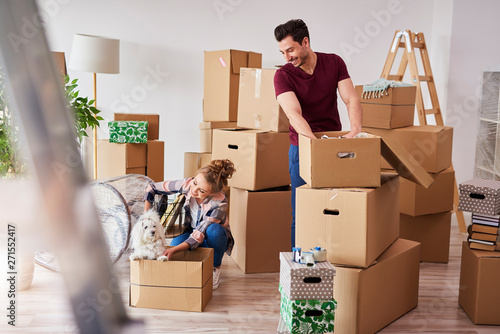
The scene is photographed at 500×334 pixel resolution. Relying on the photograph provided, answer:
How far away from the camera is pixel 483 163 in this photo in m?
4.05

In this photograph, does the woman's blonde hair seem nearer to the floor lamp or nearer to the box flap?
the box flap

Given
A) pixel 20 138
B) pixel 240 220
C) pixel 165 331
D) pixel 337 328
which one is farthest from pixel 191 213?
pixel 20 138

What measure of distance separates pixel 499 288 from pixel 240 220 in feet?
4.63

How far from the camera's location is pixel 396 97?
3.30m

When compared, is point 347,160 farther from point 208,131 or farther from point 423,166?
point 208,131

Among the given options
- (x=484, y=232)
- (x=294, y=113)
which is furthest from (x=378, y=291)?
(x=294, y=113)

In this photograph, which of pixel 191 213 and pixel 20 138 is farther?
pixel 191 213

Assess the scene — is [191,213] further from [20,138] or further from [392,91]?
[20,138]

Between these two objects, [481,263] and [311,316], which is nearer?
[311,316]

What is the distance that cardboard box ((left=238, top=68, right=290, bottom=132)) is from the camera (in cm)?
322

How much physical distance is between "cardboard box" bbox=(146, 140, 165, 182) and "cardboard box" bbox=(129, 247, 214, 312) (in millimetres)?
1516

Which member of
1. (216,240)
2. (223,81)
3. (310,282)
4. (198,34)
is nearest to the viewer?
(310,282)

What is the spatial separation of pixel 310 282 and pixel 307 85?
970mm

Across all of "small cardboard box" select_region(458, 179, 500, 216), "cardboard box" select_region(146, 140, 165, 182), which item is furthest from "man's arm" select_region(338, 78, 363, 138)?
"cardboard box" select_region(146, 140, 165, 182)
